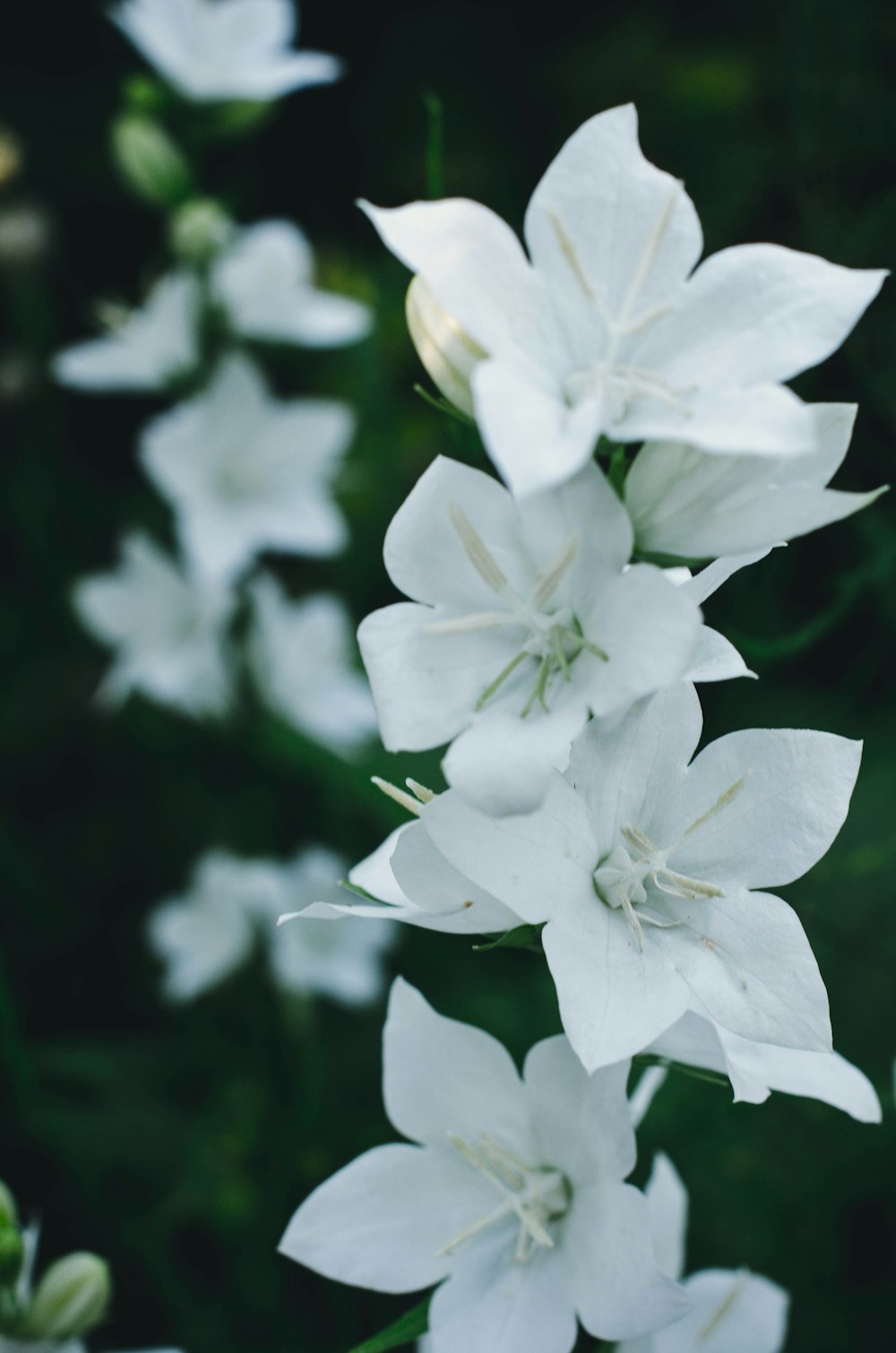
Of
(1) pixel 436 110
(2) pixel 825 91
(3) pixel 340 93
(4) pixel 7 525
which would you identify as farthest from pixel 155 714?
(3) pixel 340 93

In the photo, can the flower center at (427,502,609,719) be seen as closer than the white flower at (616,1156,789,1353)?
Yes

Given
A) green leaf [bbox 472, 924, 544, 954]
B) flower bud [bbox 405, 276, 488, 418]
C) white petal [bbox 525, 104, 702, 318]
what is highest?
white petal [bbox 525, 104, 702, 318]

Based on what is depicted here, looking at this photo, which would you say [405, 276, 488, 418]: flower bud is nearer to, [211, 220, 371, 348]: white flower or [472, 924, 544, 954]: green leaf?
[472, 924, 544, 954]: green leaf

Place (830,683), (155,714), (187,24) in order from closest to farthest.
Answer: (830,683), (187,24), (155,714)

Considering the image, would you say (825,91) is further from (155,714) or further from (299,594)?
(299,594)

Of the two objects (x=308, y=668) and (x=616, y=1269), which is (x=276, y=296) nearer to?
(x=308, y=668)

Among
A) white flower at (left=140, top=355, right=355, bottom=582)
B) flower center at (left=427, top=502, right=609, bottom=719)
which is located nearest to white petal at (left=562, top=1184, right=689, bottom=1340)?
flower center at (left=427, top=502, right=609, bottom=719)

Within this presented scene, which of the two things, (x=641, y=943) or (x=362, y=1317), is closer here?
(x=641, y=943)

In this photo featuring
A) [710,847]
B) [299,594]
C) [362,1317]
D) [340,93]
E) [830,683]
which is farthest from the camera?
[340,93]
